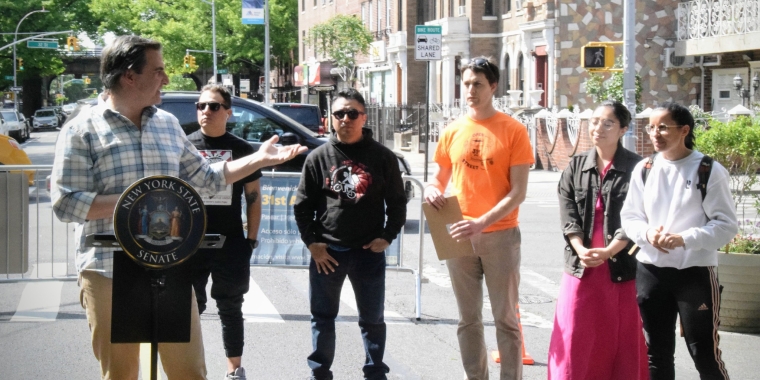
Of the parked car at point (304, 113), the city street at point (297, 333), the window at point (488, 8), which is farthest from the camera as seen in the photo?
the window at point (488, 8)

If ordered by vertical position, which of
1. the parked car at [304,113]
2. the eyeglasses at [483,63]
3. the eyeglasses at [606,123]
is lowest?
the eyeglasses at [606,123]

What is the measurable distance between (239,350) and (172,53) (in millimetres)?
62397

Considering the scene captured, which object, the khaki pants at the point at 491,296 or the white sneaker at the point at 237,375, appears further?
the white sneaker at the point at 237,375

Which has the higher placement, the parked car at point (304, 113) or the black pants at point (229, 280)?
the parked car at point (304, 113)

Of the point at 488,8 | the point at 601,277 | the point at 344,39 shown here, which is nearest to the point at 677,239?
the point at 601,277

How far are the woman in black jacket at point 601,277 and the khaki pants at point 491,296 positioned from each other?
260 mm

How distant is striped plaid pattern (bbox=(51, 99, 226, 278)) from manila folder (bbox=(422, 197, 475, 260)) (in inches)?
69.4

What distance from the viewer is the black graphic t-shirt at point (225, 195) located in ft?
18.9

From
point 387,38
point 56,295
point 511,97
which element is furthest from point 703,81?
point 56,295

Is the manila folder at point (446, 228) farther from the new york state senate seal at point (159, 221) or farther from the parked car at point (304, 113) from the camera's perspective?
the parked car at point (304, 113)

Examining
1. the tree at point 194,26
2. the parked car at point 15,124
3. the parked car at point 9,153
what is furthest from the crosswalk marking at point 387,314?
the tree at point 194,26

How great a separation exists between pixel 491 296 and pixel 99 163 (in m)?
2.49

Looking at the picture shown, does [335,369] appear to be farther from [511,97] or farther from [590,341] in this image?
[511,97]

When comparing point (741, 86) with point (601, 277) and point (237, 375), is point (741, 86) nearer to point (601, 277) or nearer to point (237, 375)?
point (601, 277)
